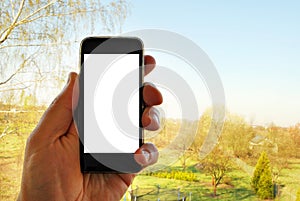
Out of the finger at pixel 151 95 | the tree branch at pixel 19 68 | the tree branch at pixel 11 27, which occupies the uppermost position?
the tree branch at pixel 11 27

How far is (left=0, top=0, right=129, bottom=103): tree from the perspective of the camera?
150 cm

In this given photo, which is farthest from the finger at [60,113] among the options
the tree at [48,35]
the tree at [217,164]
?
the tree at [217,164]

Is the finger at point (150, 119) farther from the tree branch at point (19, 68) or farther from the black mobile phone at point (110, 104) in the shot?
the tree branch at point (19, 68)

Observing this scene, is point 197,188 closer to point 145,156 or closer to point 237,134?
point 237,134

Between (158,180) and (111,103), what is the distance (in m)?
1.33

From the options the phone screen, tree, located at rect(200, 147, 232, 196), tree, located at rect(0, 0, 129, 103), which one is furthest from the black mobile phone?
tree, located at rect(200, 147, 232, 196)

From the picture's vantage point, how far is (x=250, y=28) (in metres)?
1.63

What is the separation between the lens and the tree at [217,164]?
5.29 ft

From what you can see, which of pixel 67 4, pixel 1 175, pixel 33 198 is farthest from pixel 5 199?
pixel 33 198

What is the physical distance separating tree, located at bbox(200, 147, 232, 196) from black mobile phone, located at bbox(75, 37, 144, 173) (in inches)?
47.6

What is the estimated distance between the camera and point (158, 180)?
5.65ft

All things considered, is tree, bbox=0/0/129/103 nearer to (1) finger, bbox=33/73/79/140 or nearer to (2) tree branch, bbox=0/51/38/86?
(2) tree branch, bbox=0/51/38/86

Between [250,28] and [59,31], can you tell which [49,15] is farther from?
[250,28]

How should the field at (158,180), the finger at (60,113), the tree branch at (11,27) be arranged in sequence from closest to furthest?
1. the finger at (60,113)
2. the tree branch at (11,27)
3. the field at (158,180)
